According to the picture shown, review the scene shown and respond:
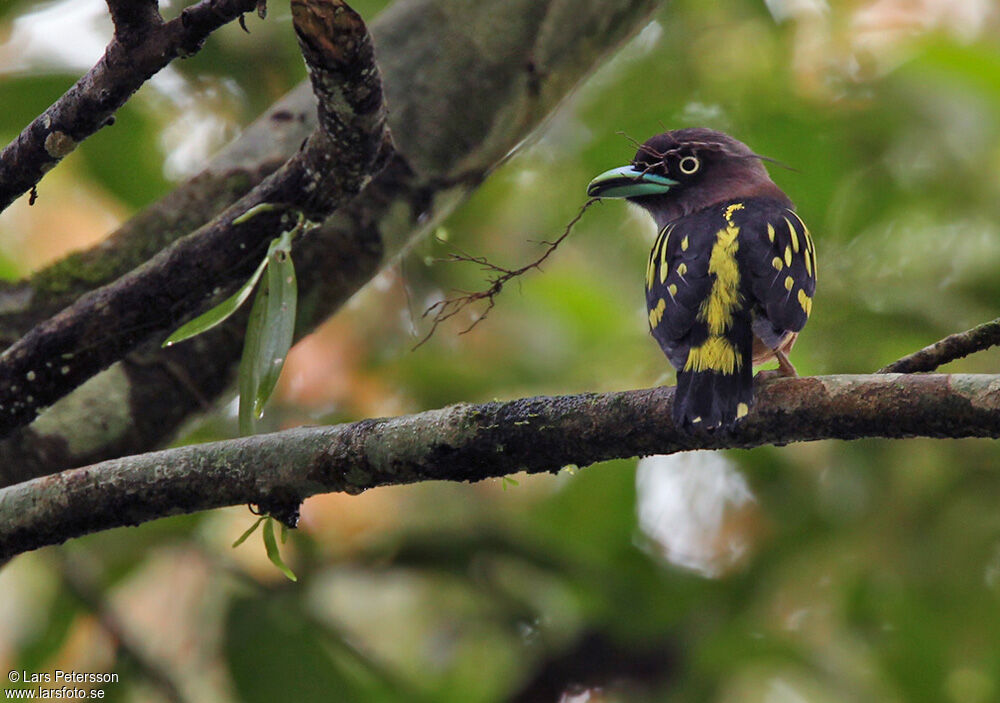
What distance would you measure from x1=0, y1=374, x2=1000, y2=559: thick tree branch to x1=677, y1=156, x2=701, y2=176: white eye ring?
167cm

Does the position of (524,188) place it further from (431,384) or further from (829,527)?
(829,527)

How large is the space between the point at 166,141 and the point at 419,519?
1991 millimetres

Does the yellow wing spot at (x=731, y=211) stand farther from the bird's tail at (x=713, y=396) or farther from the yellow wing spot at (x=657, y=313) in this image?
the bird's tail at (x=713, y=396)

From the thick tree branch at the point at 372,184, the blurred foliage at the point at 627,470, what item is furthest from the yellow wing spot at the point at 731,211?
Result: the blurred foliage at the point at 627,470

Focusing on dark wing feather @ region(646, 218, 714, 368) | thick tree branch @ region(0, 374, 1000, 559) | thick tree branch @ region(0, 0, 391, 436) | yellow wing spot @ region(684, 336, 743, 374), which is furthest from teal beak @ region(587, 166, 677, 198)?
thick tree branch @ region(0, 374, 1000, 559)

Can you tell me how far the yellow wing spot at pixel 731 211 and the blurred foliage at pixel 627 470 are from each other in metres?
0.99

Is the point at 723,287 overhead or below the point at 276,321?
below

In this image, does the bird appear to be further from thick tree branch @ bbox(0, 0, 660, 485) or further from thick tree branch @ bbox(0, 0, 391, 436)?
thick tree branch @ bbox(0, 0, 391, 436)

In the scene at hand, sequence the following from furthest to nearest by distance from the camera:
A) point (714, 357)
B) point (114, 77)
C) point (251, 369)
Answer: point (714, 357)
point (251, 369)
point (114, 77)

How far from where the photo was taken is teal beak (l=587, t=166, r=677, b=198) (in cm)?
351

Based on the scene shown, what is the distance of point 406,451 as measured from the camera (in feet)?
6.88

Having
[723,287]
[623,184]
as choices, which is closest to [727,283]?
[723,287]

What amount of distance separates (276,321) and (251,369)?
0.11m

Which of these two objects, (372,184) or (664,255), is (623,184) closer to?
(664,255)
